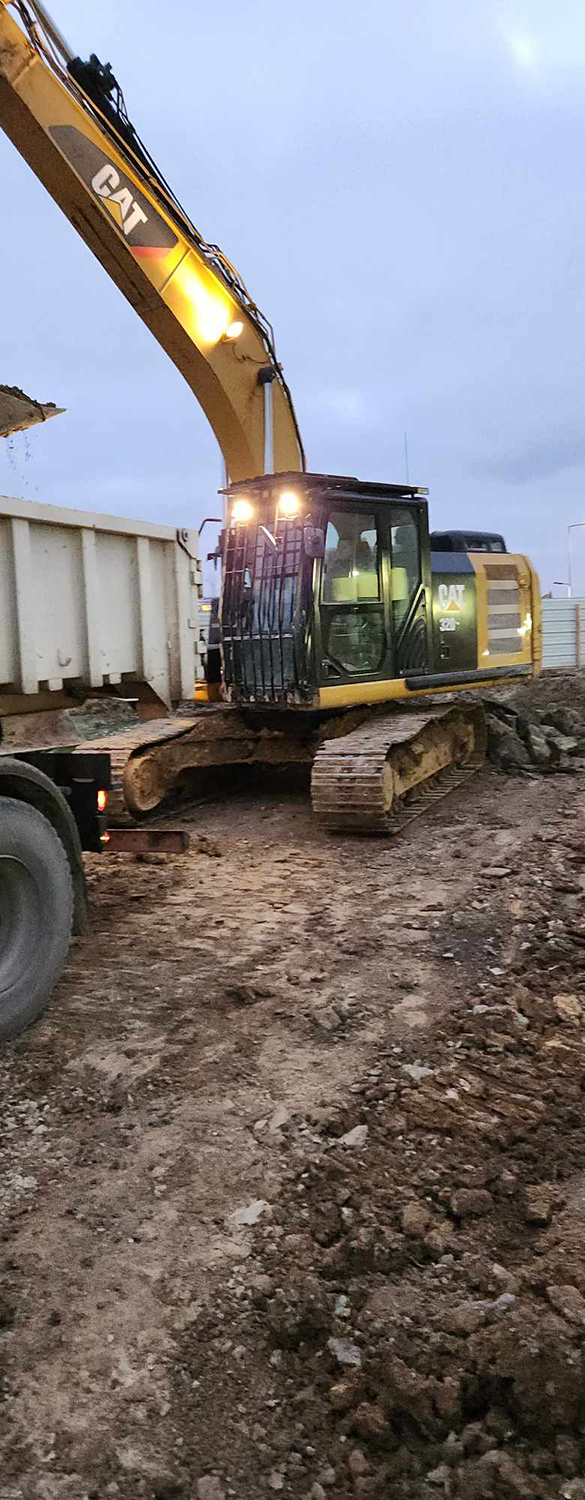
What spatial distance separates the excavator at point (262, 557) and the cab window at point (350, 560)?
0.02 metres

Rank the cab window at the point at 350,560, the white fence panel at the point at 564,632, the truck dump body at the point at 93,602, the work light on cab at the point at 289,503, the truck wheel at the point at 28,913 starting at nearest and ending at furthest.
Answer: the truck wheel at the point at 28,913, the truck dump body at the point at 93,602, the work light on cab at the point at 289,503, the cab window at the point at 350,560, the white fence panel at the point at 564,632

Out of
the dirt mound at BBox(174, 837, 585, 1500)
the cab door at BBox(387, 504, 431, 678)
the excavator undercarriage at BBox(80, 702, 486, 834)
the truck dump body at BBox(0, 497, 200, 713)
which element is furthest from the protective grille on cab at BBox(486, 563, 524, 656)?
the dirt mound at BBox(174, 837, 585, 1500)

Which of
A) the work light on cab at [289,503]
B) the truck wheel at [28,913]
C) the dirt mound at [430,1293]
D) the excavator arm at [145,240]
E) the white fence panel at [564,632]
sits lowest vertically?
the dirt mound at [430,1293]

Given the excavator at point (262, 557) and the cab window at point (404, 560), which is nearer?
the excavator at point (262, 557)

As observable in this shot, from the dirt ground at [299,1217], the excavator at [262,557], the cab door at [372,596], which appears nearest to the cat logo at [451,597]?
the excavator at [262,557]

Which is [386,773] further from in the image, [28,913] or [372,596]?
[28,913]

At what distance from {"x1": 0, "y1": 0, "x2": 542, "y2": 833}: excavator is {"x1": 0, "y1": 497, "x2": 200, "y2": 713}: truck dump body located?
7.31 ft

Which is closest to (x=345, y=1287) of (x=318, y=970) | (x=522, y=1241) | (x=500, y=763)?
(x=522, y=1241)

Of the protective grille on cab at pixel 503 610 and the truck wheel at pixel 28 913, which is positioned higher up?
the protective grille on cab at pixel 503 610

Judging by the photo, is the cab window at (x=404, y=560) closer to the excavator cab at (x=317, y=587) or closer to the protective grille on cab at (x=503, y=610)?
the excavator cab at (x=317, y=587)

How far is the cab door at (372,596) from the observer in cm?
823

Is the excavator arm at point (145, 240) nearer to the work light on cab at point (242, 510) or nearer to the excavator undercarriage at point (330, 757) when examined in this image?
the work light on cab at point (242, 510)

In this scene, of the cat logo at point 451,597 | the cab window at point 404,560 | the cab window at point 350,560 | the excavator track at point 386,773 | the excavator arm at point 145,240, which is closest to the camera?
the excavator arm at point 145,240

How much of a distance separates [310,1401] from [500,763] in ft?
29.5
